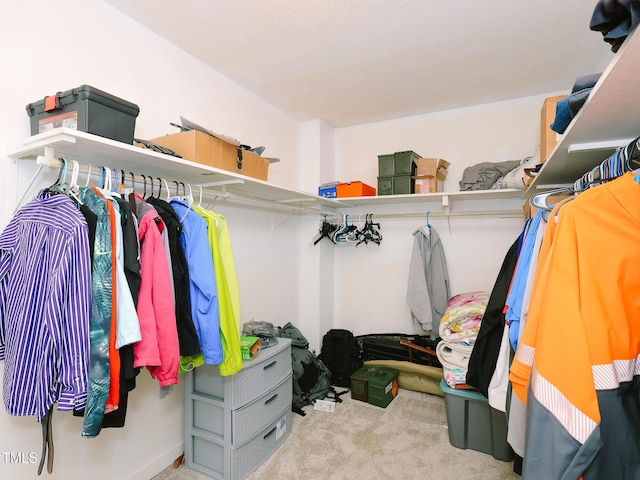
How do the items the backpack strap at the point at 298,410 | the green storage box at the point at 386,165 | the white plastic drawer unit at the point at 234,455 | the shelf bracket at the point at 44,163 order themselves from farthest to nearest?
the green storage box at the point at 386,165 < the backpack strap at the point at 298,410 < the white plastic drawer unit at the point at 234,455 < the shelf bracket at the point at 44,163

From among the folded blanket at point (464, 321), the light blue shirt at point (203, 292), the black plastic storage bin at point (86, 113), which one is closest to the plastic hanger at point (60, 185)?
the black plastic storage bin at point (86, 113)

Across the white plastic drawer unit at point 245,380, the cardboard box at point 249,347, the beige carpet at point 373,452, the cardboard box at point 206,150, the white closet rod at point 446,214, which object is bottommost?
the beige carpet at point 373,452

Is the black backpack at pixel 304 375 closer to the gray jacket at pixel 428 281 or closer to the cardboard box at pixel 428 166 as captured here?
the gray jacket at pixel 428 281

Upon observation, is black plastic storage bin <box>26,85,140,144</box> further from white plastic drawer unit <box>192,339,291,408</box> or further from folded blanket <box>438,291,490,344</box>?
folded blanket <box>438,291,490,344</box>

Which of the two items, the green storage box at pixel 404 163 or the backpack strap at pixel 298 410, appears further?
the green storage box at pixel 404 163

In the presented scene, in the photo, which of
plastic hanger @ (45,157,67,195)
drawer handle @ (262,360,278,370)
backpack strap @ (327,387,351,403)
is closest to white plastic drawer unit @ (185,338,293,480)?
drawer handle @ (262,360,278,370)

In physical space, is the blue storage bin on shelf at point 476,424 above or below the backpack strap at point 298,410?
above

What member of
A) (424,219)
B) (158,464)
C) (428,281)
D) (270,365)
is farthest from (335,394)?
(424,219)

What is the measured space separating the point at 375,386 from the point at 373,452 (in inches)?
25.0

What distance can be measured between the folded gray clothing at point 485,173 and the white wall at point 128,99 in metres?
1.70

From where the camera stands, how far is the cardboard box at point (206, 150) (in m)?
1.75

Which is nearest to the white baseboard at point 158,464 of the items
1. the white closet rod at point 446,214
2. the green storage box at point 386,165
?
the white closet rod at point 446,214

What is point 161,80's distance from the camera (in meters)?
2.10

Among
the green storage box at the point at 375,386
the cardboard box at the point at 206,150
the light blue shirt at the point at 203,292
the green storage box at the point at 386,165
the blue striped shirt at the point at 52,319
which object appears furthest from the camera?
the green storage box at the point at 386,165
